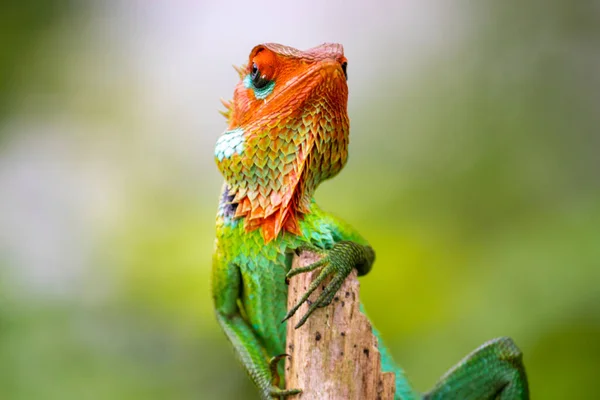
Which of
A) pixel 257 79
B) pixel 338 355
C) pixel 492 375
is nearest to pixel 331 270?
pixel 338 355

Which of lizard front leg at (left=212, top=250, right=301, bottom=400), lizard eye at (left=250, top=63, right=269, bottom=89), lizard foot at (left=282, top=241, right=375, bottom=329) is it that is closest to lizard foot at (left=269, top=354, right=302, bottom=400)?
lizard front leg at (left=212, top=250, right=301, bottom=400)

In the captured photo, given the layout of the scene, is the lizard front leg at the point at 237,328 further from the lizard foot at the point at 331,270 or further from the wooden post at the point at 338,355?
the lizard foot at the point at 331,270

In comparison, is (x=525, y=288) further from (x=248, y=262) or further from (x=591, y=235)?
(x=248, y=262)

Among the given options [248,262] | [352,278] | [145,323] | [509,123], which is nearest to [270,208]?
[248,262]

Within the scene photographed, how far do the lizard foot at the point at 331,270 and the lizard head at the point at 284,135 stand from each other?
0.23m

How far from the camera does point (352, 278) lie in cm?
263

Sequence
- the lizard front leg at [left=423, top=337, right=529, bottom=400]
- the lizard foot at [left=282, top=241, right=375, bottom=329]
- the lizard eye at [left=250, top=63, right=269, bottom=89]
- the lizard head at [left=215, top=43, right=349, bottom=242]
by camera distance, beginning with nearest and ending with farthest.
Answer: the lizard foot at [left=282, top=241, right=375, bottom=329] → the lizard head at [left=215, top=43, right=349, bottom=242] → the lizard eye at [left=250, top=63, right=269, bottom=89] → the lizard front leg at [left=423, top=337, right=529, bottom=400]

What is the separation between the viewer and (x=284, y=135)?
2.63m

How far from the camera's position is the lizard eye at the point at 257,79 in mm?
2699

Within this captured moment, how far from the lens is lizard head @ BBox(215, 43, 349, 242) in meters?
2.60

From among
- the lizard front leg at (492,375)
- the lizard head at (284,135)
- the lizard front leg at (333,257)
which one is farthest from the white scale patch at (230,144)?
the lizard front leg at (492,375)

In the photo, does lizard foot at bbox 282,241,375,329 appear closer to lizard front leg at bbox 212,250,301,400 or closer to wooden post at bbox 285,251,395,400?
wooden post at bbox 285,251,395,400

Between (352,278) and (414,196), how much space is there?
3.02 meters

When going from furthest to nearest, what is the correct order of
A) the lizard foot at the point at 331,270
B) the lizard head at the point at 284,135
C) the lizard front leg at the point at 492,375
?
the lizard front leg at the point at 492,375
the lizard head at the point at 284,135
the lizard foot at the point at 331,270
